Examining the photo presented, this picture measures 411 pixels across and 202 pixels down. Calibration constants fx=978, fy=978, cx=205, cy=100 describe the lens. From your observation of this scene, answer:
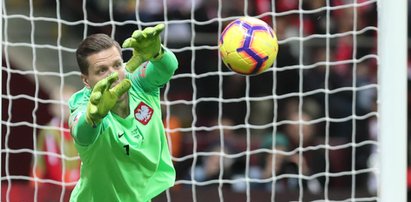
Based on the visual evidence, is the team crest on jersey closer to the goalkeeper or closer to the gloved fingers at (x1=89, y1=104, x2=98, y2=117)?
the goalkeeper

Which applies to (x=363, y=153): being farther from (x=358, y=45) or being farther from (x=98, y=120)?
(x=98, y=120)

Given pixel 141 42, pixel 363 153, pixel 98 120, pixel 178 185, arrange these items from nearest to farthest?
pixel 98 120, pixel 141 42, pixel 178 185, pixel 363 153

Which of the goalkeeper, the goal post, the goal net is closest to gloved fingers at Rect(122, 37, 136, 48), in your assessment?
the goalkeeper

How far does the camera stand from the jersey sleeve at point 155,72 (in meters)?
4.10

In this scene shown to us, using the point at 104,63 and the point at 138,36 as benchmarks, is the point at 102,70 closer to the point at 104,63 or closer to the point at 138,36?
the point at 104,63

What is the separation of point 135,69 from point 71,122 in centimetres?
39

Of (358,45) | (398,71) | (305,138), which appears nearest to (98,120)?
(398,71)

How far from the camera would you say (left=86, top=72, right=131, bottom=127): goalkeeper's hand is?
3512 mm

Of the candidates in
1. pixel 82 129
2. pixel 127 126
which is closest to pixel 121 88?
pixel 82 129

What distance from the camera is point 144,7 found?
6.96m

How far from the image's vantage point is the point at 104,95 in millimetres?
3525

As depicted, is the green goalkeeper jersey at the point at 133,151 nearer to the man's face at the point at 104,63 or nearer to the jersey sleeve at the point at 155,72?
the jersey sleeve at the point at 155,72

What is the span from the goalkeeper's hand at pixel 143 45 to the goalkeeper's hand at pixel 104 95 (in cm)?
35

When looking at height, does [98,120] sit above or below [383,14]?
below
